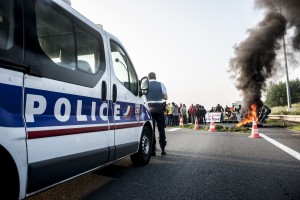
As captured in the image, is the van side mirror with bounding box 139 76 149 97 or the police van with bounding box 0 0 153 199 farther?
the van side mirror with bounding box 139 76 149 97

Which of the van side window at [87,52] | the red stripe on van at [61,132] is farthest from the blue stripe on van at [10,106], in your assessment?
the van side window at [87,52]

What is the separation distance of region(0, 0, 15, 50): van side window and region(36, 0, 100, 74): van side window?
34cm

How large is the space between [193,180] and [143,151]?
1467mm

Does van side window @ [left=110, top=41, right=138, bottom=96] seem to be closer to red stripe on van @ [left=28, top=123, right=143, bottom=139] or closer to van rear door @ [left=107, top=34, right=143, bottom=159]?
van rear door @ [left=107, top=34, right=143, bottom=159]

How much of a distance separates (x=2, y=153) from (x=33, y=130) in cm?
36

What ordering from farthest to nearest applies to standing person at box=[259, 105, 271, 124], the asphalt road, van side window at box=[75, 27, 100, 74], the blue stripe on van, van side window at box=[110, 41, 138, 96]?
standing person at box=[259, 105, 271, 124], van side window at box=[110, 41, 138, 96], the asphalt road, van side window at box=[75, 27, 100, 74], the blue stripe on van

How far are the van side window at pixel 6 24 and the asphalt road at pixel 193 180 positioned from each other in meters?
2.09

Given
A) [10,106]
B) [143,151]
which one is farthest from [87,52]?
[143,151]

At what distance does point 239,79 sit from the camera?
2627cm

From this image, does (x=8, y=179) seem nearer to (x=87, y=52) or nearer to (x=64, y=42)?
(x=64, y=42)

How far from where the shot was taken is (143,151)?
5.59 m

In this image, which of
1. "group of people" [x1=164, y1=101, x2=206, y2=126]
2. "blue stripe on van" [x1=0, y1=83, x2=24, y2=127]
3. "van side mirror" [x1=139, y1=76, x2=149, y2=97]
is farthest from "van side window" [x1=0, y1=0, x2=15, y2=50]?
"group of people" [x1=164, y1=101, x2=206, y2=126]

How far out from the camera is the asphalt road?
12.0ft

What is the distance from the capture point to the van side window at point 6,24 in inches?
91.5
